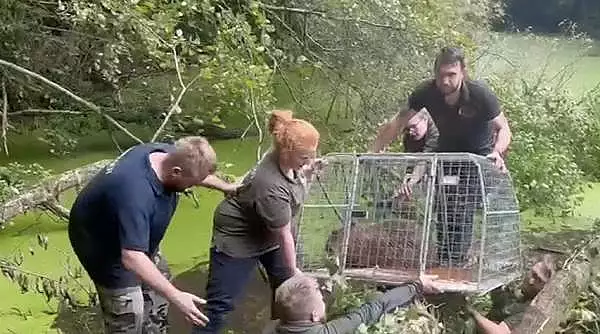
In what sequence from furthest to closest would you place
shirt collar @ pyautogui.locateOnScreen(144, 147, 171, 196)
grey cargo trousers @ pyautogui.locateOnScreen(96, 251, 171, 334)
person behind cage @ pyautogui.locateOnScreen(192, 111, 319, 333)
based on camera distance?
person behind cage @ pyautogui.locateOnScreen(192, 111, 319, 333) → grey cargo trousers @ pyautogui.locateOnScreen(96, 251, 171, 334) → shirt collar @ pyautogui.locateOnScreen(144, 147, 171, 196)

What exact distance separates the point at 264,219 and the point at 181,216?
2.75 meters

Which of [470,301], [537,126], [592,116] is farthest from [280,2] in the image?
[470,301]

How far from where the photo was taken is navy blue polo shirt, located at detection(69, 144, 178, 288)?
2547 millimetres

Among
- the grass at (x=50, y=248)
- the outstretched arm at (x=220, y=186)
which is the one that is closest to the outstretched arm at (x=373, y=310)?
the outstretched arm at (x=220, y=186)

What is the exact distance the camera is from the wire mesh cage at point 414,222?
3.46 meters

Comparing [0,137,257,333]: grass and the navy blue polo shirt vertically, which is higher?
the navy blue polo shirt

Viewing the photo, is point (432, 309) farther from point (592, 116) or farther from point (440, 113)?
point (592, 116)

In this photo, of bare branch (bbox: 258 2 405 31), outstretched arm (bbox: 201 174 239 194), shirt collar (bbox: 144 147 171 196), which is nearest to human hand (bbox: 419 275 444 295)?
outstretched arm (bbox: 201 174 239 194)

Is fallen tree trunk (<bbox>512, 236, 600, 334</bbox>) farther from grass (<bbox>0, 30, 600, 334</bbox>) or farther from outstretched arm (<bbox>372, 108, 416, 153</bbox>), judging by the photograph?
grass (<bbox>0, 30, 600, 334</bbox>)

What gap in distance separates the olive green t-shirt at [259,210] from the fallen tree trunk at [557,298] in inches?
31.9

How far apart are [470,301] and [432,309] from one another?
10.4 inches

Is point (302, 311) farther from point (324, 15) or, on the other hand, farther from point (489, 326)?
point (324, 15)

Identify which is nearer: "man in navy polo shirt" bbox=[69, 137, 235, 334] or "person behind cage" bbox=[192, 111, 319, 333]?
"man in navy polo shirt" bbox=[69, 137, 235, 334]

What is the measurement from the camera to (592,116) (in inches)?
267
